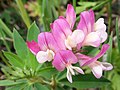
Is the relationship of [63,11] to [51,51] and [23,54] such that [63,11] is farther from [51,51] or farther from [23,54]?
[51,51]

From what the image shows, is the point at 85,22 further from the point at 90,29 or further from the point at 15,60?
the point at 15,60

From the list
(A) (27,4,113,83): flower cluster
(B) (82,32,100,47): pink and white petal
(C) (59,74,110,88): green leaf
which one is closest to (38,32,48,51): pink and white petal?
(A) (27,4,113,83): flower cluster

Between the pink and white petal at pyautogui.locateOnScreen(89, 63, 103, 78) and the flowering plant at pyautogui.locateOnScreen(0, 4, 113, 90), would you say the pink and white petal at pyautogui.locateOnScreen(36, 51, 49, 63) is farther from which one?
the pink and white petal at pyautogui.locateOnScreen(89, 63, 103, 78)

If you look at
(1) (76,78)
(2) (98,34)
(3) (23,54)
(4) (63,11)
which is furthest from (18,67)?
(4) (63,11)

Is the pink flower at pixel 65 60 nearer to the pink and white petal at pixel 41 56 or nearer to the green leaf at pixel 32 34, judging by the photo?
the pink and white petal at pixel 41 56

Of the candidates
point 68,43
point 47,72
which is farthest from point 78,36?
point 47,72

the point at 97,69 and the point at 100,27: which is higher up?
the point at 100,27

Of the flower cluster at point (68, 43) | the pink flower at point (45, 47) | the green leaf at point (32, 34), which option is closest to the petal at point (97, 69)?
the flower cluster at point (68, 43)
